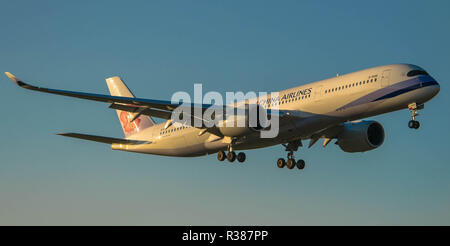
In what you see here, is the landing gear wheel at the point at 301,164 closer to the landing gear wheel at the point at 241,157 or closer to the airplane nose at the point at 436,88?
the landing gear wheel at the point at 241,157

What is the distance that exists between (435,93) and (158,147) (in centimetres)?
2318

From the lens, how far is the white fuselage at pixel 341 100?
1590 inches

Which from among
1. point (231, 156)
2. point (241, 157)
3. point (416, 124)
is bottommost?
point (416, 124)

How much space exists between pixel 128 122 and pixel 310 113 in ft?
70.1

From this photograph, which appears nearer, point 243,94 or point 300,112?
point 300,112

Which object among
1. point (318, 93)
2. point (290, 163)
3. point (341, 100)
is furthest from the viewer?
point (290, 163)

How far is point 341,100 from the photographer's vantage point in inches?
1654

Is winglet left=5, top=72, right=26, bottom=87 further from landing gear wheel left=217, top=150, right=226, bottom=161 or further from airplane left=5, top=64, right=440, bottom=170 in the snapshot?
landing gear wheel left=217, top=150, right=226, bottom=161

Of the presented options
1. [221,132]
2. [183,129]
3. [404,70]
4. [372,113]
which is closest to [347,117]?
[372,113]

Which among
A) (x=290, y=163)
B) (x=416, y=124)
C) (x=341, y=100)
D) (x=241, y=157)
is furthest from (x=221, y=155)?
(x=416, y=124)

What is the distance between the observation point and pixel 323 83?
143 ft

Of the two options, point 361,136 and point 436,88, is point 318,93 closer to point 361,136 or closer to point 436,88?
point 436,88

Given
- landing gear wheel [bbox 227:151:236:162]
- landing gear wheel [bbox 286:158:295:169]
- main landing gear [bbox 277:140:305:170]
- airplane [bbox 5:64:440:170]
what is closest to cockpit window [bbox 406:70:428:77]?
airplane [bbox 5:64:440:170]
